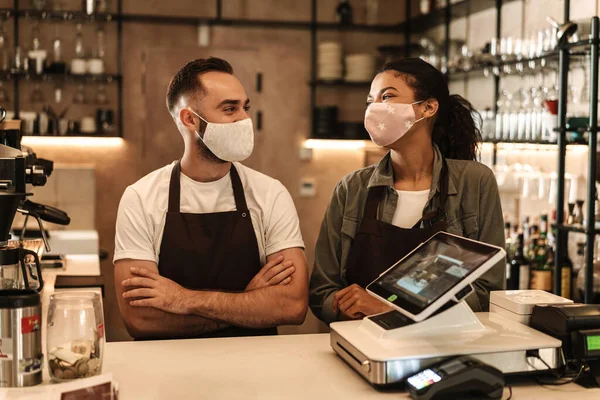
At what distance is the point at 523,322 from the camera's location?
6.17ft

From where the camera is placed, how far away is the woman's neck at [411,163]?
8.16 feet

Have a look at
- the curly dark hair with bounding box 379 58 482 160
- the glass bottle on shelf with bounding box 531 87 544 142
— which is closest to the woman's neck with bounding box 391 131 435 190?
the curly dark hair with bounding box 379 58 482 160

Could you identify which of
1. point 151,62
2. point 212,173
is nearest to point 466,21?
point 151,62

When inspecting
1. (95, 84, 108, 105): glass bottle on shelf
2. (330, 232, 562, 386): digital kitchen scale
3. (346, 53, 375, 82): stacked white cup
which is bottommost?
(330, 232, 562, 386): digital kitchen scale

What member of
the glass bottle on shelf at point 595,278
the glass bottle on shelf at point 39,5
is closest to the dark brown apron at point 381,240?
the glass bottle on shelf at point 595,278

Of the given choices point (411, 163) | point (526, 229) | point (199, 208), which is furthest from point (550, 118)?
point (199, 208)

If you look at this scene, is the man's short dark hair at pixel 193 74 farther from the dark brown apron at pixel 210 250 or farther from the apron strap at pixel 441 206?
the apron strap at pixel 441 206

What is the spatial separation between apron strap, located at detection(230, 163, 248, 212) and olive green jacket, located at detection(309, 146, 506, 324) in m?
0.28

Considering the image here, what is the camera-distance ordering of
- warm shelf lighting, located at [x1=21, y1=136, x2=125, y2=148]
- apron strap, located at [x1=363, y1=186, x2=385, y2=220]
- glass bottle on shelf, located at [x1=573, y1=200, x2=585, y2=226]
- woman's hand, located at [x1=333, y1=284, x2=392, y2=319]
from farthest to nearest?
warm shelf lighting, located at [x1=21, y1=136, x2=125, y2=148] < glass bottle on shelf, located at [x1=573, y1=200, x2=585, y2=226] < apron strap, located at [x1=363, y1=186, x2=385, y2=220] < woman's hand, located at [x1=333, y1=284, x2=392, y2=319]

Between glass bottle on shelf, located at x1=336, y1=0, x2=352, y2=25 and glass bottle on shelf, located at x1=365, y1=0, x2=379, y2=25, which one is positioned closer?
glass bottle on shelf, located at x1=336, y1=0, x2=352, y2=25

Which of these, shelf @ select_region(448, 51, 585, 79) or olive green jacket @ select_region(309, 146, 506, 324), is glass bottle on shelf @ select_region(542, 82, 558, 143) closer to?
shelf @ select_region(448, 51, 585, 79)

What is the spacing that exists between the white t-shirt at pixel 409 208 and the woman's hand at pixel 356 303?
275mm

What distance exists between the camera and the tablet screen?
63.7 inches

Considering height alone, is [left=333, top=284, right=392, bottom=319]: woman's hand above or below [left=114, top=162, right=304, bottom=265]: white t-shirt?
below
